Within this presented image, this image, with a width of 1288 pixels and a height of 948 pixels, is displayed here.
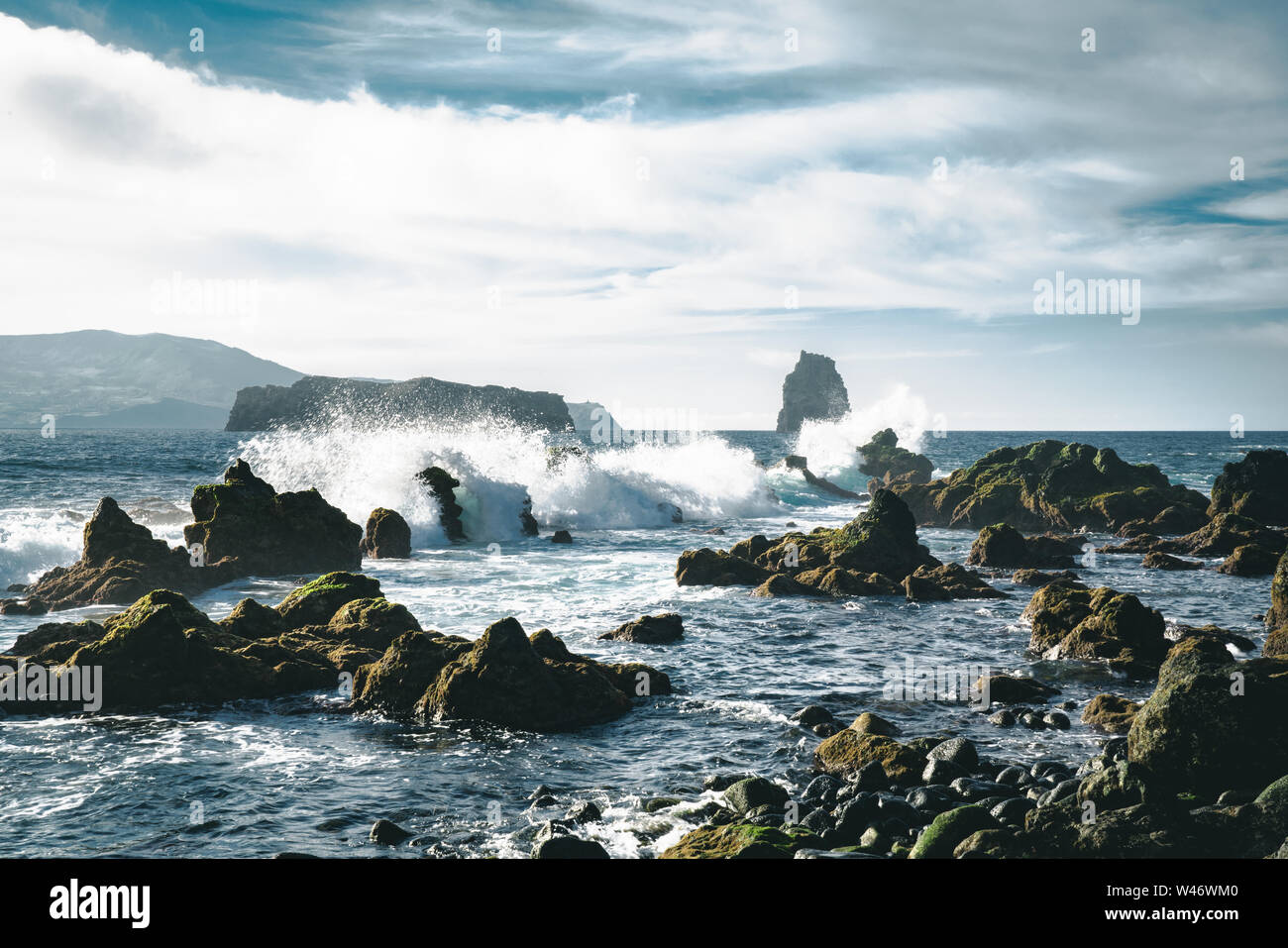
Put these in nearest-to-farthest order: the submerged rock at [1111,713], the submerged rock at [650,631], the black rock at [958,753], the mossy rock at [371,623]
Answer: the black rock at [958,753] < the submerged rock at [1111,713] < the mossy rock at [371,623] < the submerged rock at [650,631]

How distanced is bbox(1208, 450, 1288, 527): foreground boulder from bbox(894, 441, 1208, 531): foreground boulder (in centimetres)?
134

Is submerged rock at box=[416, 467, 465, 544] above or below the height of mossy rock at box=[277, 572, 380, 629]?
above

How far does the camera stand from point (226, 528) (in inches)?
1127

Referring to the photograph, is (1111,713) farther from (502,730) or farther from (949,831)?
(502,730)

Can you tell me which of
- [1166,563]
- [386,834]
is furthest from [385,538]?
[1166,563]

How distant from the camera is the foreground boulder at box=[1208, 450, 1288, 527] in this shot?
1791 inches

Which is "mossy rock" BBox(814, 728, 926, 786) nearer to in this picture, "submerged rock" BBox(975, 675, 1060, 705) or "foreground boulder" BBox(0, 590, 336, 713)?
"submerged rock" BBox(975, 675, 1060, 705)

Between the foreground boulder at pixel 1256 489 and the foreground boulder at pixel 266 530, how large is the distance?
44.9 m

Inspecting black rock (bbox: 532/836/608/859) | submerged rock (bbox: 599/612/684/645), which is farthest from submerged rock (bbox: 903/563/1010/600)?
black rock (bbox: 532/836/608/859)

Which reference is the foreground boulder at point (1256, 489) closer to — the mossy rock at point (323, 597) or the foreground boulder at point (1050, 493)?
the foreground boulder at point (1050, 493)

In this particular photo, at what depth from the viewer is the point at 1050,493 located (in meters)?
49.2

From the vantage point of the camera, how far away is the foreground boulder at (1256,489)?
45500 millimetres

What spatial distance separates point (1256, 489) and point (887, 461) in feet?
116

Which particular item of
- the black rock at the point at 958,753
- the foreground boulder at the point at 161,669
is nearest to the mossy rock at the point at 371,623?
the foreground boulder at the point at 161,669
